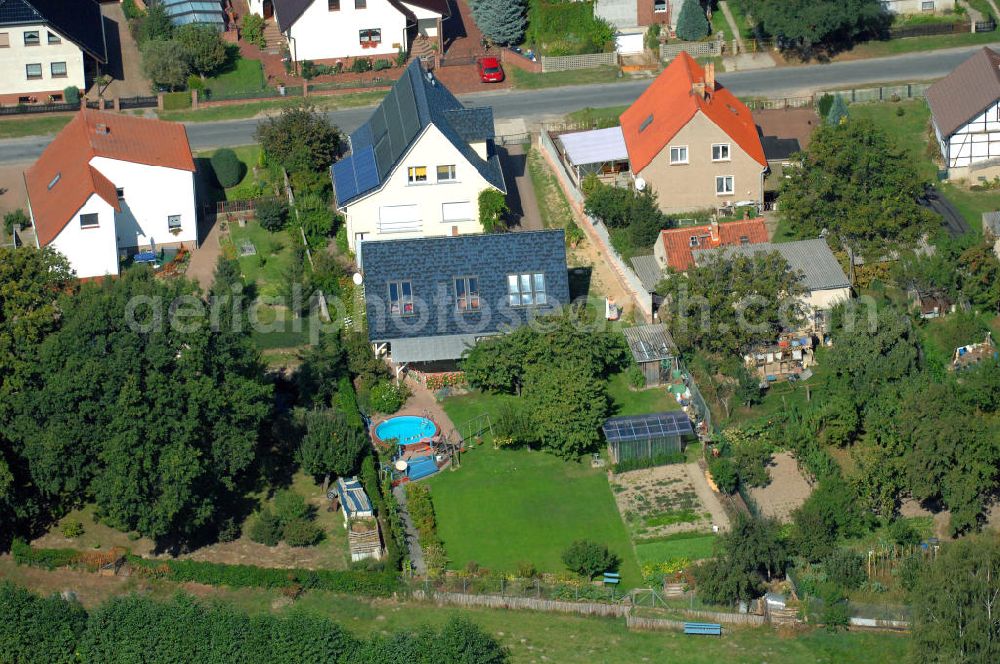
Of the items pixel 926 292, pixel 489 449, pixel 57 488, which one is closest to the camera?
pixel 57 488

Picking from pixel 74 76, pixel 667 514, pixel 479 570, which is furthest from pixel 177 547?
pixel 74 76

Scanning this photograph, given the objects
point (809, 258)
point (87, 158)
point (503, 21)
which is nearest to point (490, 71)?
point (503, 21)

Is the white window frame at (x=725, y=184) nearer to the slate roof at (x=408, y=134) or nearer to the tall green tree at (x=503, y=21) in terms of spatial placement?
the slate roof at (x=408, y=134)

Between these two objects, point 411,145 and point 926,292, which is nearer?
point 926,292

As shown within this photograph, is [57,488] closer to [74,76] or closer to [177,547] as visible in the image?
[177,547]

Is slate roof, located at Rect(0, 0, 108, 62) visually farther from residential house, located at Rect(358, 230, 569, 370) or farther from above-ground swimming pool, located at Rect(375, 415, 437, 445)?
above-ground swimming pool, located at Rect(375, 415, 437, 445)

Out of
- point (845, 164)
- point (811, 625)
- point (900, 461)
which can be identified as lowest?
point (811, 625)

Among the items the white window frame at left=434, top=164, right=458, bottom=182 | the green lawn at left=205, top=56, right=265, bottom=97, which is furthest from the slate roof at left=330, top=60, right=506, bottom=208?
the green lawn at left=205, top=56, right=265, bottom=97
